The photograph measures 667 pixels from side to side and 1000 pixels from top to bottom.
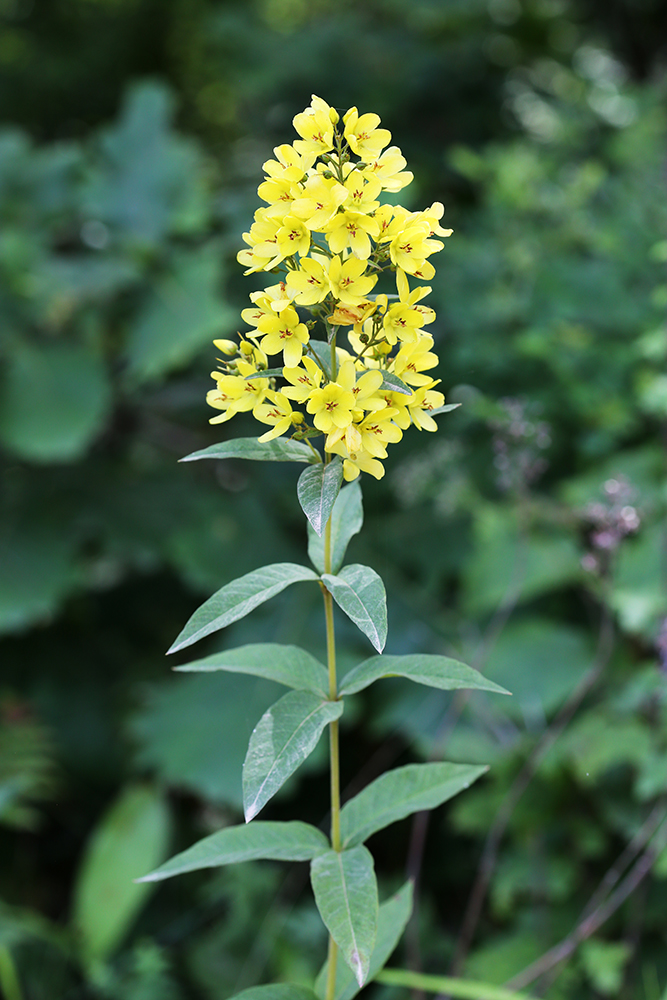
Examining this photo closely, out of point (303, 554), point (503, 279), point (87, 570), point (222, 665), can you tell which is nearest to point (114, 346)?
point (87, 570)

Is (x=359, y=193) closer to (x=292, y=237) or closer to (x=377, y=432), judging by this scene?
(x=292, y=237)

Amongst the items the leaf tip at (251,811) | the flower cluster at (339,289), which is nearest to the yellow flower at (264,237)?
the flower cluster at (339,289)

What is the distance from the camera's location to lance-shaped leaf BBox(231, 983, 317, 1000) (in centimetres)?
58

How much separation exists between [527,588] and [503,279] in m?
0.75

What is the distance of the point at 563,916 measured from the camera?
1245mm

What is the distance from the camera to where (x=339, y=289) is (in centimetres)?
50

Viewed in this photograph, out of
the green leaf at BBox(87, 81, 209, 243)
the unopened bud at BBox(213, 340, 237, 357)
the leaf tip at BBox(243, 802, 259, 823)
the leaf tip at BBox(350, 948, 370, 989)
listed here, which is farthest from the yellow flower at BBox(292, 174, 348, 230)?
the green leaf at BBox(87, 81, 209, 243)

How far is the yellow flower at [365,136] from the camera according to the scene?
512mm

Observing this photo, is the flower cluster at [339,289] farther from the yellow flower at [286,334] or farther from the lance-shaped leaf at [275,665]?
the lance-shaped leaf at [275,665]

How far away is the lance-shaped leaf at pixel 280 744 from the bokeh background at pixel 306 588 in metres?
0.45

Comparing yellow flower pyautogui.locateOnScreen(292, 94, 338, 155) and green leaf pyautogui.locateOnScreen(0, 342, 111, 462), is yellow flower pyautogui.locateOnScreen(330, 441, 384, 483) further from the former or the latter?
green leaf pyautogui.locateOnScreen(0, 342, 111, 462)

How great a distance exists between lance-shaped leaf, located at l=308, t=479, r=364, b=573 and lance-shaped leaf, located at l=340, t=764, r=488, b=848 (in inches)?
6.9

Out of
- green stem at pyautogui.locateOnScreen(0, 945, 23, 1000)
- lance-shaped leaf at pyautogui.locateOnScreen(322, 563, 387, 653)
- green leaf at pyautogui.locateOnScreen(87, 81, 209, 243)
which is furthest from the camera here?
green leaf at pyautogui.locateOnScreen(87, 81, 209, 243)

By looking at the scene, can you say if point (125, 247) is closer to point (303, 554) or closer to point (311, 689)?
point (303, 554)
